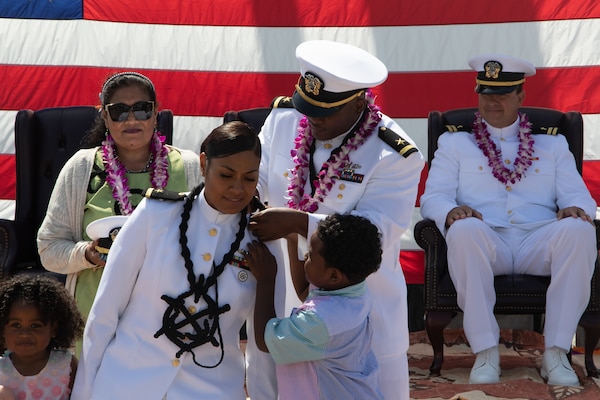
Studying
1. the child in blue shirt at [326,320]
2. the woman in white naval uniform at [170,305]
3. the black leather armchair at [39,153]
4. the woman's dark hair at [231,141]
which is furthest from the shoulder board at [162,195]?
the black leather armchair at [39,153]

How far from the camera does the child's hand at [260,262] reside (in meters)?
3.29

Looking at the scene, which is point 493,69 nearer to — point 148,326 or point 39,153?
point 39,153

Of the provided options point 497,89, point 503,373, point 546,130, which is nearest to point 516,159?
point 546,130

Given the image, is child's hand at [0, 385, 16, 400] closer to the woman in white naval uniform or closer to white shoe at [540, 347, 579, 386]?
the woman in white naval uniform

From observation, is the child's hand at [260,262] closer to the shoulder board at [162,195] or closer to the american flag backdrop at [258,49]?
the shoulder board at [162,195]

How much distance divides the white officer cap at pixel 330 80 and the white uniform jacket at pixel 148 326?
2.08ft

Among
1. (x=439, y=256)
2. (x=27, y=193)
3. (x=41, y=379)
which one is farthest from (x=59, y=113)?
(x=41, y=379)

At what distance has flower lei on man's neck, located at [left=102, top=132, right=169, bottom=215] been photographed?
175 inches

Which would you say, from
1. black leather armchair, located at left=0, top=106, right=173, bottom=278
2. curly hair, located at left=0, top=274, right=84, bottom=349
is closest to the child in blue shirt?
curly hair, located at left=0, top=274, right=84, bottom=349

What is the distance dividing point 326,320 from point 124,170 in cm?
160

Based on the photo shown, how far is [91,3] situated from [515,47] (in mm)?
2704

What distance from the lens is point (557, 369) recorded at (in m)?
5.68

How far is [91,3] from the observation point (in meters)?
7.08

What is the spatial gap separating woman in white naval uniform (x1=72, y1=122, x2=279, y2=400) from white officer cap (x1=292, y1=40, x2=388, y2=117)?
1.37 ft
